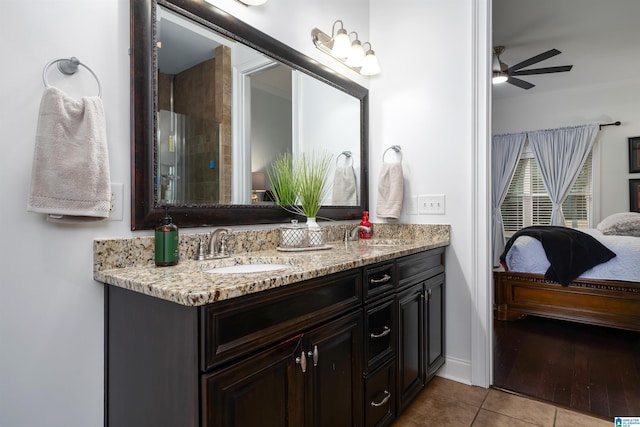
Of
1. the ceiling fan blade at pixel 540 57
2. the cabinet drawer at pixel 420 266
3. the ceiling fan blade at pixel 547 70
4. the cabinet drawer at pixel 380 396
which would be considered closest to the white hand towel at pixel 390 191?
the cabinet drawer at pixel 420 266

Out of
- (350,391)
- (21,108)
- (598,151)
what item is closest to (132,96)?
(21,108)

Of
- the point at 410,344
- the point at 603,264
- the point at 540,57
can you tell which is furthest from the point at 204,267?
the point at 540,57

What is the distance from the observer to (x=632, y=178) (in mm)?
4707

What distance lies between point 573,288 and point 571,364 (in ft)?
2.69

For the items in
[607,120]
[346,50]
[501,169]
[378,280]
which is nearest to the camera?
[378,280]

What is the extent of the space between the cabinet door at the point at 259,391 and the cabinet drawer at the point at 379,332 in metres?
0.42

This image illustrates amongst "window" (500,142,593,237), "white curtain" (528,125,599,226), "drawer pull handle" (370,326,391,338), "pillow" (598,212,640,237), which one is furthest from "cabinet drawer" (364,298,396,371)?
"window" (500,142,593,237)

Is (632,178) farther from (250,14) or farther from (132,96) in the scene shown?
(132,96)

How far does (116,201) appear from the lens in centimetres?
115

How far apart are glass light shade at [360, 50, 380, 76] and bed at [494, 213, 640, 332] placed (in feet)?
6.87

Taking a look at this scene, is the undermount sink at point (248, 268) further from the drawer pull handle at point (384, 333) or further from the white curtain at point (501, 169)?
the white curtain at point (501, 169)

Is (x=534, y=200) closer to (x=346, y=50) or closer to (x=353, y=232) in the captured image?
(x=353, y=232)

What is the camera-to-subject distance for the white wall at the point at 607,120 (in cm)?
475

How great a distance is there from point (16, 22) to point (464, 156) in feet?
6.77
